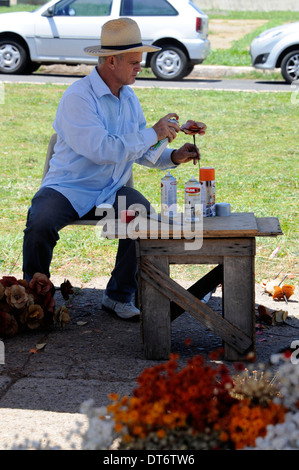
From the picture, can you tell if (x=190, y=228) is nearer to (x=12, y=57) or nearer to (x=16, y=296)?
(x=16, y=296)

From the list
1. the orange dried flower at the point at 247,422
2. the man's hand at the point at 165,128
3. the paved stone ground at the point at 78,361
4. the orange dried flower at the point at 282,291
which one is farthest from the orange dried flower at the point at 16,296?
the orange dried flower at the point at 247,422

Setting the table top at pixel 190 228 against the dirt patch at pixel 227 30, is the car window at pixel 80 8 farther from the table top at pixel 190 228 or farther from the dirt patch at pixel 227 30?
the table top at pixel 190 228

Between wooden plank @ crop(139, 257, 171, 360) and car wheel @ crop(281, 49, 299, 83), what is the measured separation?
29.3 feet

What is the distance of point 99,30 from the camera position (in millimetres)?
12086

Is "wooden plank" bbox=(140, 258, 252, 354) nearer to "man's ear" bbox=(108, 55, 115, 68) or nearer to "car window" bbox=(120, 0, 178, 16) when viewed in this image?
"man's ear" bbox=(108, 55, 115, 68)

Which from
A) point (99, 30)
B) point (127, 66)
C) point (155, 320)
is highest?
point (127, 66)

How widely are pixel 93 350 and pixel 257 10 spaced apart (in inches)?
1077

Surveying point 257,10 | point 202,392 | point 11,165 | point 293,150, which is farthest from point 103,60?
point 257,10

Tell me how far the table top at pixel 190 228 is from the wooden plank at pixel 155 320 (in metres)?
0.15

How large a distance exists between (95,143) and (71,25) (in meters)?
9.00

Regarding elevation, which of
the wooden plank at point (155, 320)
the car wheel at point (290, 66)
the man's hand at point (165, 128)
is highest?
the man's hand at point (165, 128)

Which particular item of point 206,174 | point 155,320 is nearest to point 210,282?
point 155,320

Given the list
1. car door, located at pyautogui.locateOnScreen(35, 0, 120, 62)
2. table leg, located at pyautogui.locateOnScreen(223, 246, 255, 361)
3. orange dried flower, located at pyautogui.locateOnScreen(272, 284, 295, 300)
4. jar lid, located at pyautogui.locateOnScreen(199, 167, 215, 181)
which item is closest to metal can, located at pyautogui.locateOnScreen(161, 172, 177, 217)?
jar lid, located at pyautogui.locateOnScreen(199, 167, 215, 181)

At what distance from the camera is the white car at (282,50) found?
38.1ft
